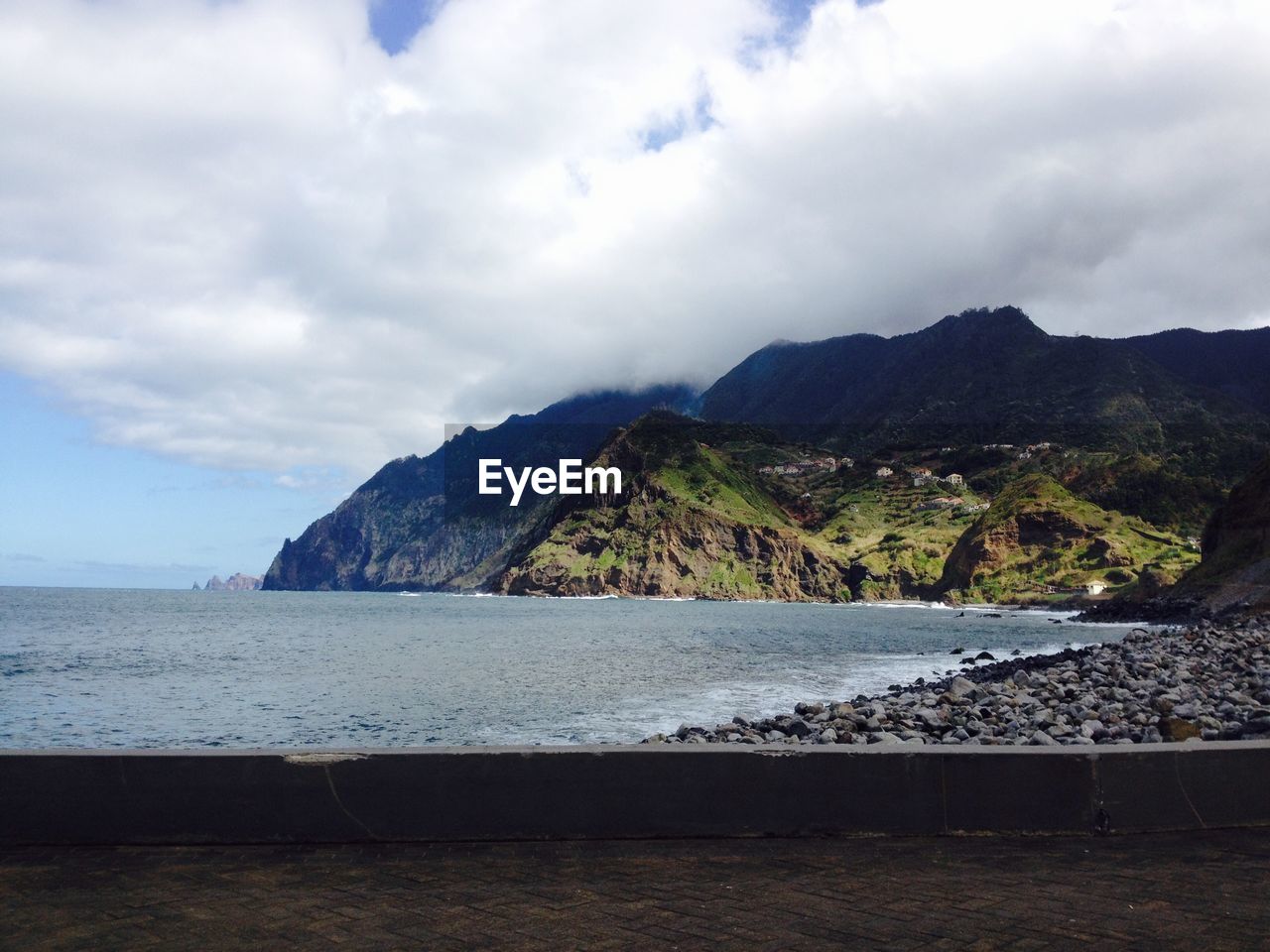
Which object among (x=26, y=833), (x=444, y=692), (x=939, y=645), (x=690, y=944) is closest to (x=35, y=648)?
(x=444, y=692)

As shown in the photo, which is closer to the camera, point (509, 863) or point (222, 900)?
point (222, 900)

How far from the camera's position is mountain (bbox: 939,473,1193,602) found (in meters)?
148

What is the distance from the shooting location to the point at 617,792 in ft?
23.5

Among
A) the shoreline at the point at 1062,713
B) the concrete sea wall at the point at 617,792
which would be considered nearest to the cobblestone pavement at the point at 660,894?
the concrete sea wall at the point at 617,792

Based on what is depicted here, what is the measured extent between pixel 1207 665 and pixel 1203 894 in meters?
26.7

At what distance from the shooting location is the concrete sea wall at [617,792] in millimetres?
6922

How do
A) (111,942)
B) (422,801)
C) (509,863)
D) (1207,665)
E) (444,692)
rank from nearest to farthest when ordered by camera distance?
(111,942) < (509,863) < (422,801) < (1207,665) < (444,692)

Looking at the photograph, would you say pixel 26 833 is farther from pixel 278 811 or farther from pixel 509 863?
pixel 509 863

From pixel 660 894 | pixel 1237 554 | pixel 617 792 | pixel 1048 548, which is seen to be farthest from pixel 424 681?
pixel 1048 548

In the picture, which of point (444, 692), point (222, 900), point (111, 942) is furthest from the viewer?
point (444, 692)

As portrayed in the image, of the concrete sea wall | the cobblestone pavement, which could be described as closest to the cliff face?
the concrete sea wall

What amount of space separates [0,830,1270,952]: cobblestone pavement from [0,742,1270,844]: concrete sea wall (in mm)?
160

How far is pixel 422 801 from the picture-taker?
707 cm

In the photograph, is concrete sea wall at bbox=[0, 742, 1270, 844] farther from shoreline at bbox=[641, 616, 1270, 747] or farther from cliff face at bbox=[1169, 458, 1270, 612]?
cliff face at bbox=[1169, 458, 1270, 612]
